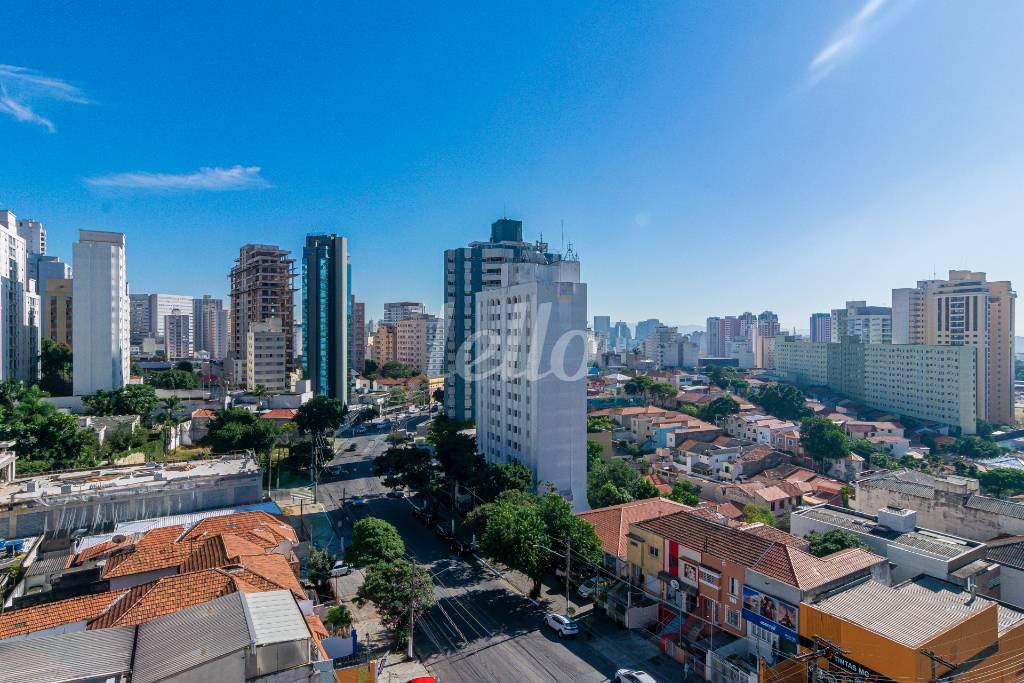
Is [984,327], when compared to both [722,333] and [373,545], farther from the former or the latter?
[722,333]

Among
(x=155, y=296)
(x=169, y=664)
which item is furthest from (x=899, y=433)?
(x=155, y=296)

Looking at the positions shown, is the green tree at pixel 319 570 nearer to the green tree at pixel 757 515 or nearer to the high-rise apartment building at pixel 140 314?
the green tree at pixel 757 515

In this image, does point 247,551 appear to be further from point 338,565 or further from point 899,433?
point 899,433

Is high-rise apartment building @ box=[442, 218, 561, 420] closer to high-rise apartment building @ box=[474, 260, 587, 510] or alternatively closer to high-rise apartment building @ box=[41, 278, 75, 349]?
high-rise apartment building @ box=[474, 260, 587, 510]

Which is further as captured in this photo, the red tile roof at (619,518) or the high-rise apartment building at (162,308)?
the high-rise apartment building at (162,308)

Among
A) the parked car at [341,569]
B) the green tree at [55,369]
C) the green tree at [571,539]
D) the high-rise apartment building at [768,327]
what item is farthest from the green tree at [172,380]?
the high-rise apartment building at [768,327]

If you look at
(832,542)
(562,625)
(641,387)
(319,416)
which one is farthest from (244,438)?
(641,387)
